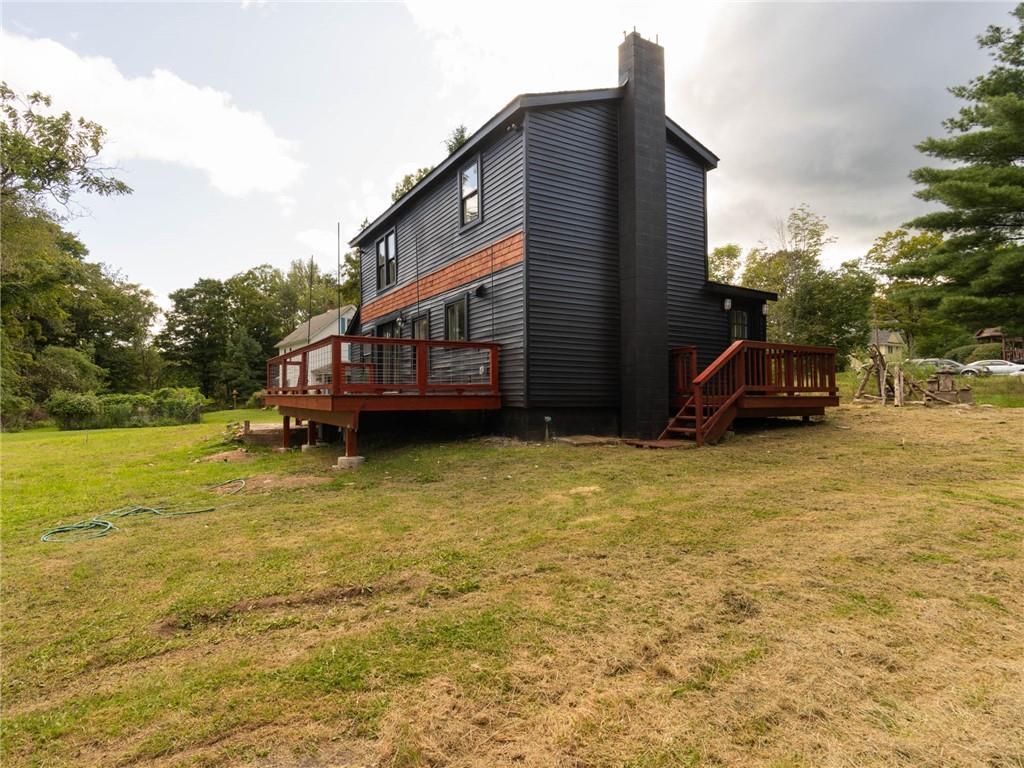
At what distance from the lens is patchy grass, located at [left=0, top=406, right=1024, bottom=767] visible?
5.42 ft

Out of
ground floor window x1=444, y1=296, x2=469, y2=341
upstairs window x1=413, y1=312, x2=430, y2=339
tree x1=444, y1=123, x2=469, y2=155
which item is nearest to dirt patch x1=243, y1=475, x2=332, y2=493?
ground floor window x1=444, y1=296, x2=469, y2=341

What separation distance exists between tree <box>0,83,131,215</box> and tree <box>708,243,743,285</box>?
34.6m

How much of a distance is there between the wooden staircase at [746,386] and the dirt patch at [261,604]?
21.1 ft

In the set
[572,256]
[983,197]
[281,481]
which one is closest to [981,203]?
[983,197]

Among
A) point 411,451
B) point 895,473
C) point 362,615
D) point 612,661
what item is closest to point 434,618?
point 362,615

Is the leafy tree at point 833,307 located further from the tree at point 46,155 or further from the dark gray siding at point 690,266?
the tree at point 46,155

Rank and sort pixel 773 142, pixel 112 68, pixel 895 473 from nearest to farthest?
pixel 895 473 < pixel 112 68 < pixel 773 142

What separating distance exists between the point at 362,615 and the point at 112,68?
14.4m

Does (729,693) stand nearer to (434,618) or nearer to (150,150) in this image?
(434,618)

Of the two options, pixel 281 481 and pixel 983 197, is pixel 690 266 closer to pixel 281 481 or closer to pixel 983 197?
pixel 281 481

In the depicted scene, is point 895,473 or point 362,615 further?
point 895,473

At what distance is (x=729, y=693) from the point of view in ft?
6.10

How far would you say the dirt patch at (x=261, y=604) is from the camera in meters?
2.60

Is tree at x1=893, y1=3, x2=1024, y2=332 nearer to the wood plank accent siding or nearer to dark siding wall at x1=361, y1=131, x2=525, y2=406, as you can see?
dark siding wall at x1=361, y1=131, x2=525, y2=406
